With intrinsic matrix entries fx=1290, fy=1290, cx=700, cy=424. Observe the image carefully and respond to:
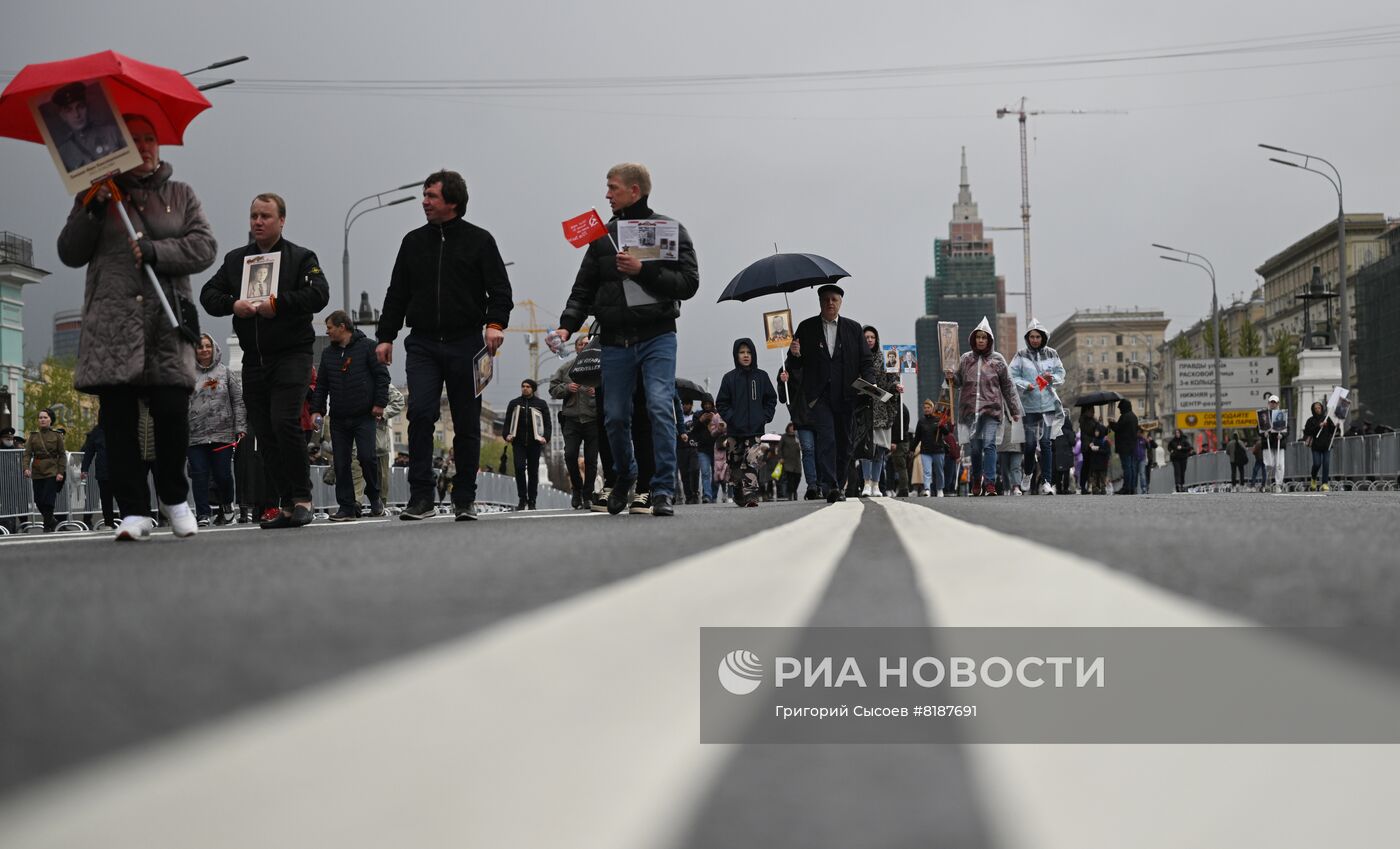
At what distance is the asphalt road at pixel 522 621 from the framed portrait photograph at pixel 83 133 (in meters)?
2.91

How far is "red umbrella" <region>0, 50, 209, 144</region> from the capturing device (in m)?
6.14

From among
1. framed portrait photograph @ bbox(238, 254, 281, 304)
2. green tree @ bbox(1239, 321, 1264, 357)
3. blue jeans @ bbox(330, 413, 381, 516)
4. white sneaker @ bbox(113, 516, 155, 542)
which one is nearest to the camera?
white sneaker @ bbox(113, 516, 155, 542)

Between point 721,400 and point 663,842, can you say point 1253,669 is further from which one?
point 721,400

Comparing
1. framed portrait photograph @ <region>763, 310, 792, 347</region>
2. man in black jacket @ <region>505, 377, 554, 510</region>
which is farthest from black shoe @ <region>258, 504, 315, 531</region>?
framed portrait photograph @ <region>763, 310, 792, 347</region>

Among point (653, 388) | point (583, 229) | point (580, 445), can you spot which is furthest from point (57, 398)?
point (583, 229)

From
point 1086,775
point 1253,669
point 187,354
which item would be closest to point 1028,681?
point 1253,669

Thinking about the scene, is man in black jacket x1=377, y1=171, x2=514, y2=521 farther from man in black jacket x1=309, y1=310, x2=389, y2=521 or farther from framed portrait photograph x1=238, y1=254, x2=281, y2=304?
man in black jacket x1=309, y1=310, x2=389, y2=521

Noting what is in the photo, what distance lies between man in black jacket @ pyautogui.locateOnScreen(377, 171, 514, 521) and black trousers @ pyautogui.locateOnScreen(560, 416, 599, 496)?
215 inches

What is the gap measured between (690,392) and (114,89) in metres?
18.7

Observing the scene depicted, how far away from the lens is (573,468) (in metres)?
14.1

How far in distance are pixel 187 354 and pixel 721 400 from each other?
40.5 ft

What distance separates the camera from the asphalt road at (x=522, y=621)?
63 centimetres

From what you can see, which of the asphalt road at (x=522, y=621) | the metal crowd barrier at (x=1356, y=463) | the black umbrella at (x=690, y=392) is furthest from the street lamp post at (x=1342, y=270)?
the asphalt road at (x=522, y=621)

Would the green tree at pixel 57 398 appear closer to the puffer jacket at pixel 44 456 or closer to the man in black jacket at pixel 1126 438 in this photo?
the puffer jacket at pixel 44 456
